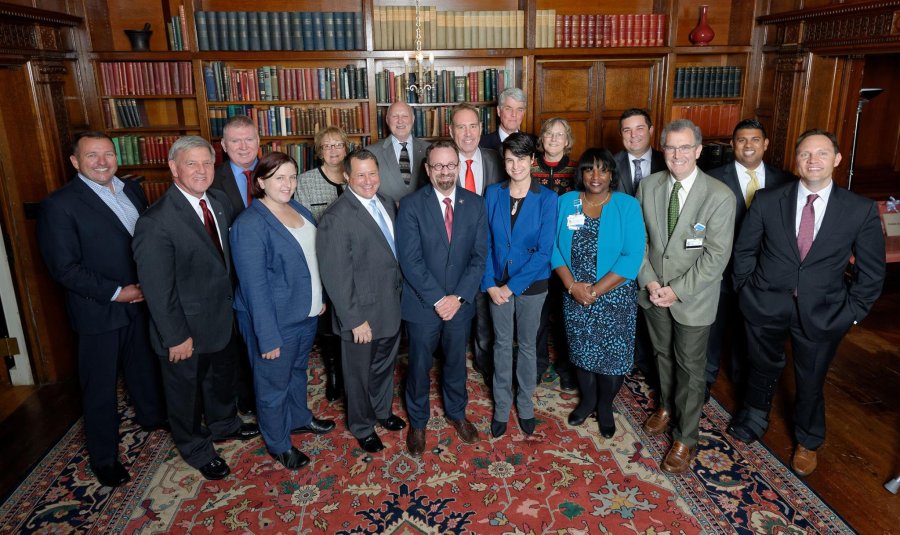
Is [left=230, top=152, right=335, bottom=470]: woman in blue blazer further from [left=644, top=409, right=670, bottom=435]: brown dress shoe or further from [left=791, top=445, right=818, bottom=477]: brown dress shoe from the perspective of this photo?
[left=791, top=445, right=818, bottom=477]: brown dress shoe

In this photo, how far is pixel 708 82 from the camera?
5.93 m

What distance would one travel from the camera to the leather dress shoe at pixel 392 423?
3.63m

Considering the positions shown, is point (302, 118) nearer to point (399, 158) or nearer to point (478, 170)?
point (399, 158)

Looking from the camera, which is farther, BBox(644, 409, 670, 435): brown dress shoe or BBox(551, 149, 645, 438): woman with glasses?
BBox(644, 409, 670, 435): brown dress shoe

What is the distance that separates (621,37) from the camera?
572 cm

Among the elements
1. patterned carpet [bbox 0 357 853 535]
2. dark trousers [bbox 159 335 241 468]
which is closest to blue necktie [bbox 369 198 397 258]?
dark trousers [bbox 159 335 241 468]

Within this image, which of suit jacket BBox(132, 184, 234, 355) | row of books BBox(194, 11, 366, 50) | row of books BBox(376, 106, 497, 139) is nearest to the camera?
suit jacket BBox(132, 184, 234, 355)

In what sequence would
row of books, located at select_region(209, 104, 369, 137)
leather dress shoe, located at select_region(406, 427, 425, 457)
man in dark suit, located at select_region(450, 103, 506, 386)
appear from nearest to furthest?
leather dress shoe, located at select_region(406, 427, 425, 457)
man in dark suit, located at select_region(450, 103, 506, 386)
row of books, located at select_region(209, 104, 369, 137)

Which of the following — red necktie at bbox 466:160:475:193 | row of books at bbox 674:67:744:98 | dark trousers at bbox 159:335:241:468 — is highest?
row of books at bbox 674:67:744:98

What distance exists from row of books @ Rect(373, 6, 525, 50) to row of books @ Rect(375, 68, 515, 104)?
0.86 feet

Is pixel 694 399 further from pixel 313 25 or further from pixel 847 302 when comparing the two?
pixel 313 25

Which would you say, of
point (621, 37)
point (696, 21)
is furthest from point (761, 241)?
point (696, 21)

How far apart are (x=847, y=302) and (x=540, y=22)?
3.78 meters

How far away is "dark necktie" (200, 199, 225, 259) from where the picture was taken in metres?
3.01
